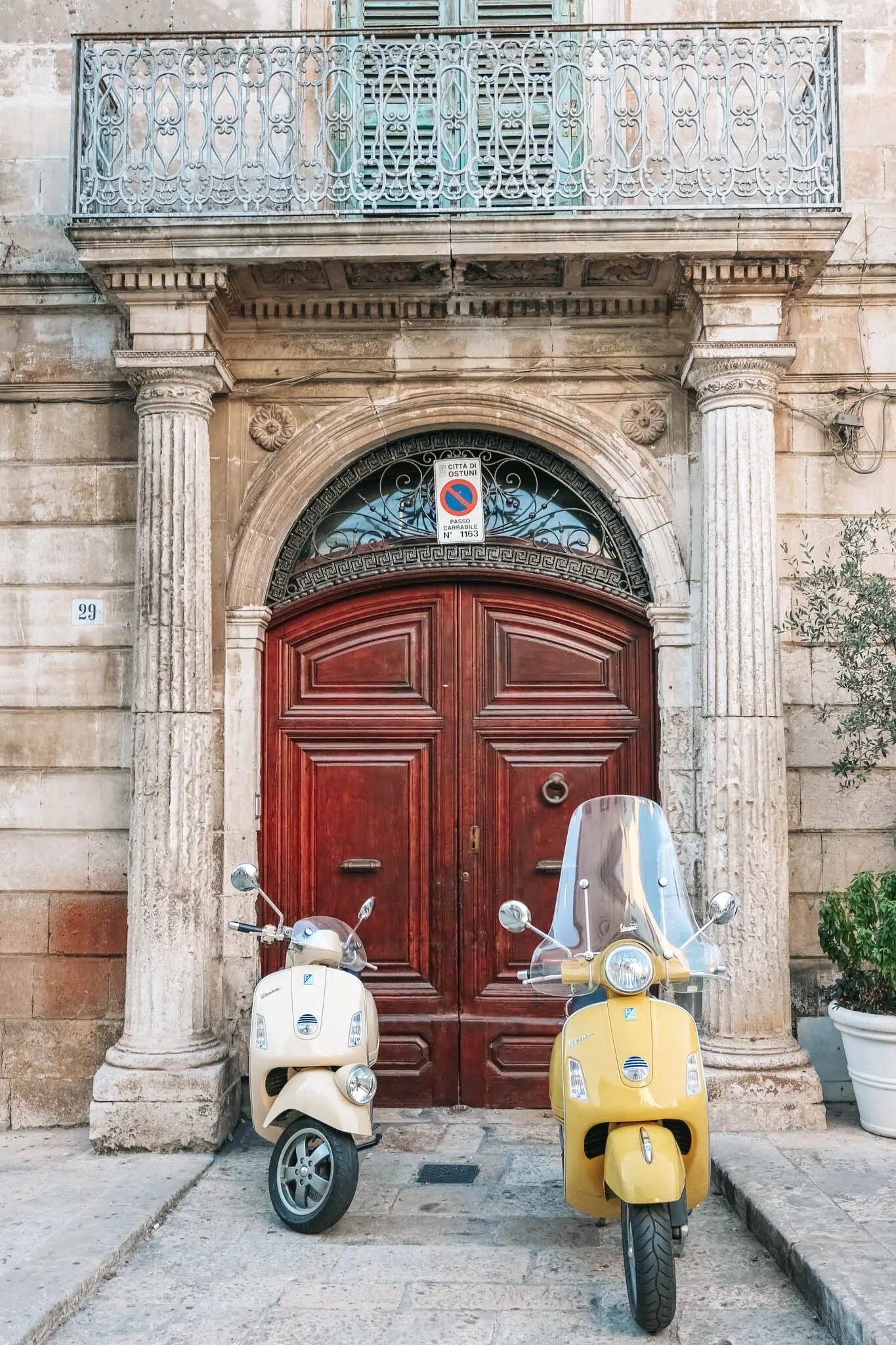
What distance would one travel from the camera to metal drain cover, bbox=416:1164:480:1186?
5.62 meters

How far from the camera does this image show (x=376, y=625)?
7027 mm

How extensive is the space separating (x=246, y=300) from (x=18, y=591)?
203 cm

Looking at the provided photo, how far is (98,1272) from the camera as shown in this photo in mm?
4457

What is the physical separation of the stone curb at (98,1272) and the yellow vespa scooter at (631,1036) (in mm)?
1694

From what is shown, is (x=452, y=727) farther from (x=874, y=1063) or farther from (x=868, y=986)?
(x=874, y=1063)

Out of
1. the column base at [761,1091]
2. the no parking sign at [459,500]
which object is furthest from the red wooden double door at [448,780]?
the column base at [761,1091]

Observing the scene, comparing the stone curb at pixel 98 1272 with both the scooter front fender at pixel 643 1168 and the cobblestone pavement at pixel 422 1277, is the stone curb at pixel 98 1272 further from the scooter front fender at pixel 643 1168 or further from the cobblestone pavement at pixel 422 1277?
the scooter front fender at pixel 643 1168

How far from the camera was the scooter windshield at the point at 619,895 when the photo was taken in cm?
455

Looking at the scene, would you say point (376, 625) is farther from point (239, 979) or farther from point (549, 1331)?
point (549, 1331)

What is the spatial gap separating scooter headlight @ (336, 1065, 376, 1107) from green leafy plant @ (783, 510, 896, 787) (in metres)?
2.83

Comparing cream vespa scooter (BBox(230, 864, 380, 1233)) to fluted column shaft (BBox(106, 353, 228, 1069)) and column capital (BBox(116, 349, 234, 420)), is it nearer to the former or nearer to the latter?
fluted column shaft (BBox(106, 353, 228, 1069))

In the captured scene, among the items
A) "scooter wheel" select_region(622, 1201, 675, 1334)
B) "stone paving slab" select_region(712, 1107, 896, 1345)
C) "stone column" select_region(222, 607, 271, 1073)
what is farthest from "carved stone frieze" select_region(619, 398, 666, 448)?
"scooter wheel" select_region(622, 1201, 675, 1334)

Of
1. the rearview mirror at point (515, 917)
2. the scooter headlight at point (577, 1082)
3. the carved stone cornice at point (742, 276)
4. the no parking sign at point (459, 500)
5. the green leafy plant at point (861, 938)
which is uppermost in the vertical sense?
the carved stone cornice at point (742, 276)

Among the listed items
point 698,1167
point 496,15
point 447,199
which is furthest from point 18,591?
point 698,1167
